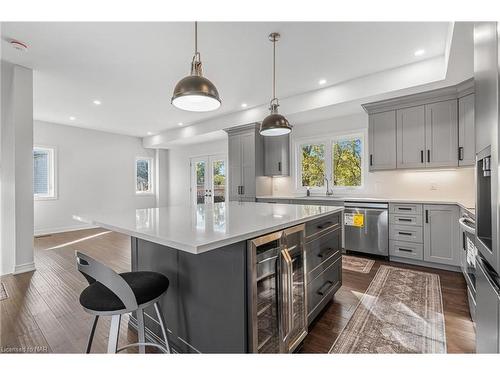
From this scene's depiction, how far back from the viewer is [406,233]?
11.6 feet

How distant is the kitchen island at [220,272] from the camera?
4.14ft

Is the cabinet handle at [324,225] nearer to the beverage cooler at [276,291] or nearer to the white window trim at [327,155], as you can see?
the beverage cooler at [276,291]

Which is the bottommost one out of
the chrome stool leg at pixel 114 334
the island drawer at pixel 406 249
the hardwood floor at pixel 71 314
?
Answer: the hardwood floor at pixel 71 314

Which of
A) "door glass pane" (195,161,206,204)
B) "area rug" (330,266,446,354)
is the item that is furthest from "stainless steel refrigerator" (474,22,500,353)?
"door glass pane" (195,161,206,204)

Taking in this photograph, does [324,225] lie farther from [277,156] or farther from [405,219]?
[277,156]

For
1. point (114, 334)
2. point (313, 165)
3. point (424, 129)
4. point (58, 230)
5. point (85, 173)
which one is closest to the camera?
point (114, 334)

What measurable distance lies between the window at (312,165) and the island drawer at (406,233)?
1.71m

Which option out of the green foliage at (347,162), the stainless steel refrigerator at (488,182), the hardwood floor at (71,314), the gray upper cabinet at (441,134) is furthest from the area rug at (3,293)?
the gray upper cabinet at (441,134)

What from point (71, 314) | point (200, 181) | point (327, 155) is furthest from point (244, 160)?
point (71, 314)

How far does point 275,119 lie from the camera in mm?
2480

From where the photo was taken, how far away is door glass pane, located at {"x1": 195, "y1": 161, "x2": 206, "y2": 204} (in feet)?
25.0

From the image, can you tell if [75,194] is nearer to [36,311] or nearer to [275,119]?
[36,311]

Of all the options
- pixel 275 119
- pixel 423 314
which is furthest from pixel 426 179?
pixel 275 119

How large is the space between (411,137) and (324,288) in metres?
2.93
